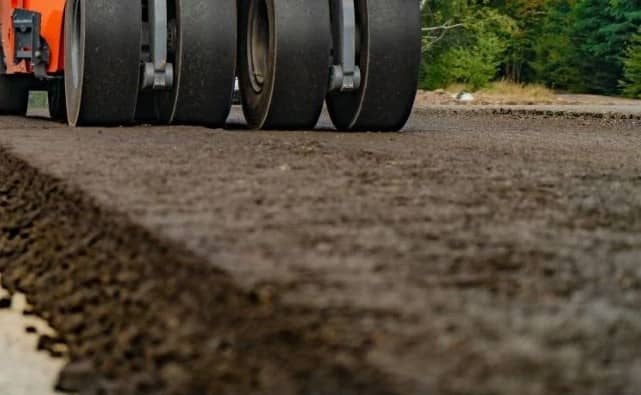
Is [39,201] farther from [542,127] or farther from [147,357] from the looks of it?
[542,127]

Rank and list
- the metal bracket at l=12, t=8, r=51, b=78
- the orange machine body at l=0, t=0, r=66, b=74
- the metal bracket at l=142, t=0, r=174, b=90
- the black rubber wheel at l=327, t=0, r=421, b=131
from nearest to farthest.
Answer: the metal bracket at l=142, t=0, r=174, b=90 < the black rubber wheel at l=327, t=0, r=421, b=131 < the orange machine body at l=0, t=0, r=66, b=74 < the metal bracket at l=12, t=8, r=51, b=78

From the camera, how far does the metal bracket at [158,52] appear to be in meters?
7.77

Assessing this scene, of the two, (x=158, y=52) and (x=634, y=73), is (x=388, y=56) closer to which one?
(x=158, y=52)

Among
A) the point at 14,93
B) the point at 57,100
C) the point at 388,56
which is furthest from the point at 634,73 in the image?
the point at 388,56

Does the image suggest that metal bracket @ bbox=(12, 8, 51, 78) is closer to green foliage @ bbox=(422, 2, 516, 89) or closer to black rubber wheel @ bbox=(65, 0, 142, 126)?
black rubber wheel @ bbox=(65, 0, 142, 126)

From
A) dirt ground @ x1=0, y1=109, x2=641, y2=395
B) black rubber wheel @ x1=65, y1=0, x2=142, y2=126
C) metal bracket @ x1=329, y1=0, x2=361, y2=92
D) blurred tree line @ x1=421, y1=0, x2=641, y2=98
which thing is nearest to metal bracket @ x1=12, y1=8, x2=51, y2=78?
black rubber wheel @ x1=65, y1=0, x2=142, y2=126

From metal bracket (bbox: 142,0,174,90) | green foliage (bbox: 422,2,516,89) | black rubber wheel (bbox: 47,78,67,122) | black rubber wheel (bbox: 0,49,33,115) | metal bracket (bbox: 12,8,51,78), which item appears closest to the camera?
metal bracket (bbox: 142,0,174,90)

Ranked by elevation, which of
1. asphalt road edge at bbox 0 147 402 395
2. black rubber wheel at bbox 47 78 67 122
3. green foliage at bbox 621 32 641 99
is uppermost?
asphalt road edge at bbox 0 147 402 395

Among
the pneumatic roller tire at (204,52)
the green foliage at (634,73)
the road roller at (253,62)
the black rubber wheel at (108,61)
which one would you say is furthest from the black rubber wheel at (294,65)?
the green foliage at (634,73)

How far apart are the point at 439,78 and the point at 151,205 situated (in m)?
40.9

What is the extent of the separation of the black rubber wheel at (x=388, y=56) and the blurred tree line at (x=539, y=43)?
2991 centimetres

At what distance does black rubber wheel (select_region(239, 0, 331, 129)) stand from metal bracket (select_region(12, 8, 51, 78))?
1772mm

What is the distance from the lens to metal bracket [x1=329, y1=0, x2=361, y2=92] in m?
7.91

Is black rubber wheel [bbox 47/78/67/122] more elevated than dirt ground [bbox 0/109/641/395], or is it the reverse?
dirt ground [bbox 0/109/641/395]
